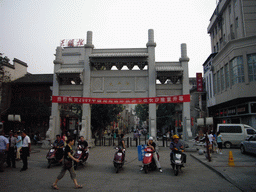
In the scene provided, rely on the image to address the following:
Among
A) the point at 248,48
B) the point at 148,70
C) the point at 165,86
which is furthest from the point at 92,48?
the point at 248,48

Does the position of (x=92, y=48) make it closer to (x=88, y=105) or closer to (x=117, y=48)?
(x=117, y=48)

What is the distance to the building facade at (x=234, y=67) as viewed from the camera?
21328 mm

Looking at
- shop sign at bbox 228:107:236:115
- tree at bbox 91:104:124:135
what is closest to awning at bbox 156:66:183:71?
tree at bbox 91:104:124:135

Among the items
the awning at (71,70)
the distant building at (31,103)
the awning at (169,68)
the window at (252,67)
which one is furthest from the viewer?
the distant building at (31,103)

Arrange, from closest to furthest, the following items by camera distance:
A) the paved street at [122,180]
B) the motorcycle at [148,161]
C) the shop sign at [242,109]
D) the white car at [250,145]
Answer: the paved street at [122,180]
the motorcycle at [148,161]
the white car at [250,145]
the shop sign at [242,109]

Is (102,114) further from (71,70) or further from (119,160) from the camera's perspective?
(119,160)

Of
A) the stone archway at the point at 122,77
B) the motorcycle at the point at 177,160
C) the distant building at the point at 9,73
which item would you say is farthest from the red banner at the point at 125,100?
the distant building at the point at 9,73

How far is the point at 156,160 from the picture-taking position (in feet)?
29.8

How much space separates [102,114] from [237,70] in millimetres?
16818

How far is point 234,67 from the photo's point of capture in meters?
22.8

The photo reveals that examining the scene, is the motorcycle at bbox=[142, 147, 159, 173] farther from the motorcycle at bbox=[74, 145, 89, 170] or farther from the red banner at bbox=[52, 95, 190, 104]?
the red banner at bbox=[52, 95, 190, 104]

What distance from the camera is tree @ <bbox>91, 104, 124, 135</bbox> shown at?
25.4 meters

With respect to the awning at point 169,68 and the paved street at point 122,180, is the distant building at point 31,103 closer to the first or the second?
the awning at point 169,68

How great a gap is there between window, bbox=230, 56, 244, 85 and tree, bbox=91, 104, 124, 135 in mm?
14490
